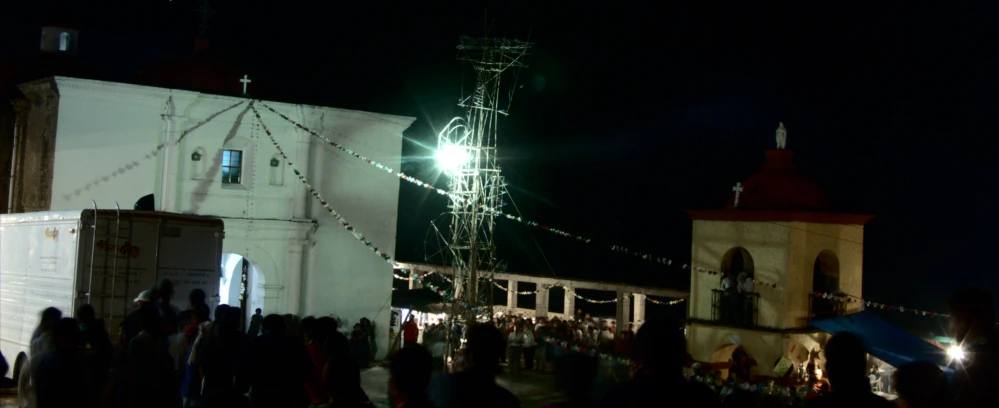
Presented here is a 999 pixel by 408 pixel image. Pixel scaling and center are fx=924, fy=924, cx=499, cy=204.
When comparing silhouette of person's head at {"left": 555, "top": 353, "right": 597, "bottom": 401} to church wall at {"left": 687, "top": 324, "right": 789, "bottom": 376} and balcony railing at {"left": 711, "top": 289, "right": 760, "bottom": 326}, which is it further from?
balcony railing at {"left": 711, "top": 289, "right": 760, "bottom": 326}

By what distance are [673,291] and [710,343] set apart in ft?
13.8

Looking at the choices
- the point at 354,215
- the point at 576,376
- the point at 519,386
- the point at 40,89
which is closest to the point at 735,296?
the point at 519,386

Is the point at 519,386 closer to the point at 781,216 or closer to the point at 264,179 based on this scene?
the point at 781,216

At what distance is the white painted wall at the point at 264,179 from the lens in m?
21.5

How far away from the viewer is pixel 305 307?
76.6ft

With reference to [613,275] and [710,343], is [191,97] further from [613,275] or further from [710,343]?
[613,275]

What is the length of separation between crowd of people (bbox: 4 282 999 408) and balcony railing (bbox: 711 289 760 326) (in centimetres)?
777

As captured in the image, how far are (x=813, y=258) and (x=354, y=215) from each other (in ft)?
37.3

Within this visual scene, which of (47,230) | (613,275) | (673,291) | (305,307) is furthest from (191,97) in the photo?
(613,275)

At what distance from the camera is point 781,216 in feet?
63.5

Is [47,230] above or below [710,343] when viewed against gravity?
above

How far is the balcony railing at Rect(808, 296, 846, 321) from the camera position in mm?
19812

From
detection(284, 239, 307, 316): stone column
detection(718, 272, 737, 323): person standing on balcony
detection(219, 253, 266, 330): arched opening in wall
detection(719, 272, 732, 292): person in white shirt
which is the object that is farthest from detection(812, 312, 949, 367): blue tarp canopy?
detection(219, 253, 266, 330): arched opening in wall

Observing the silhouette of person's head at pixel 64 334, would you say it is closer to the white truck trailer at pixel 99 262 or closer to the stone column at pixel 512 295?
the white truck trailer at pixel 99 262
